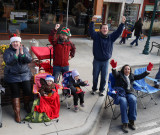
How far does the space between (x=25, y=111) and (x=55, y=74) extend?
48.4 inches

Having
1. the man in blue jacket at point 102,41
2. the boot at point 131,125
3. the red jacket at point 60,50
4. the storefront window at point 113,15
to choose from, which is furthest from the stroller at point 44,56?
the storefront window at point 113,15

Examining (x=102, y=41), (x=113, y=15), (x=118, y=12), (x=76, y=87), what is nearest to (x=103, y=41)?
(x=102, y=41)

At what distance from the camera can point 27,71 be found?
4.82m

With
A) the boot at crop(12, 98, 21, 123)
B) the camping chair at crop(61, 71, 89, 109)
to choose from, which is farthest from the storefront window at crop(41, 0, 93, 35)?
the boot at crop(12, 98, 21, 123)

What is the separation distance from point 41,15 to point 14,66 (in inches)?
317

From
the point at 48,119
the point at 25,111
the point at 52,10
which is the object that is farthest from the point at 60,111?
the point at 52,10

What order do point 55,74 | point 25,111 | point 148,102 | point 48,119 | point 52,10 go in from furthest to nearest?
point 52,10
point 148,102
point 55,74
point 25,111
point 48,119

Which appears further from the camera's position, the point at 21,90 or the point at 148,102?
the point at 148,102

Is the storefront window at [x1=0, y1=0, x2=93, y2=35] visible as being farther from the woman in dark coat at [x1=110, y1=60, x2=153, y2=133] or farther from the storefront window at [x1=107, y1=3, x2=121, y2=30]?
the woman in dark coat at [x1=110, y1=60, x2=153, y2=133]

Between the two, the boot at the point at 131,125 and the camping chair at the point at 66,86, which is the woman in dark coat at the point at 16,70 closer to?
the camping chair at the point at 66,86

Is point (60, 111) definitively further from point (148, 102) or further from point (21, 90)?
point (148, 102)

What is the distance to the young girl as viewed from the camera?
181 inches

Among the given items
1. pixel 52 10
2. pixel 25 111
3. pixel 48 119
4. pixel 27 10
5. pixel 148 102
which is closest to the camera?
pixel 48 119

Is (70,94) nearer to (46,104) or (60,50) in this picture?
(46,104)
